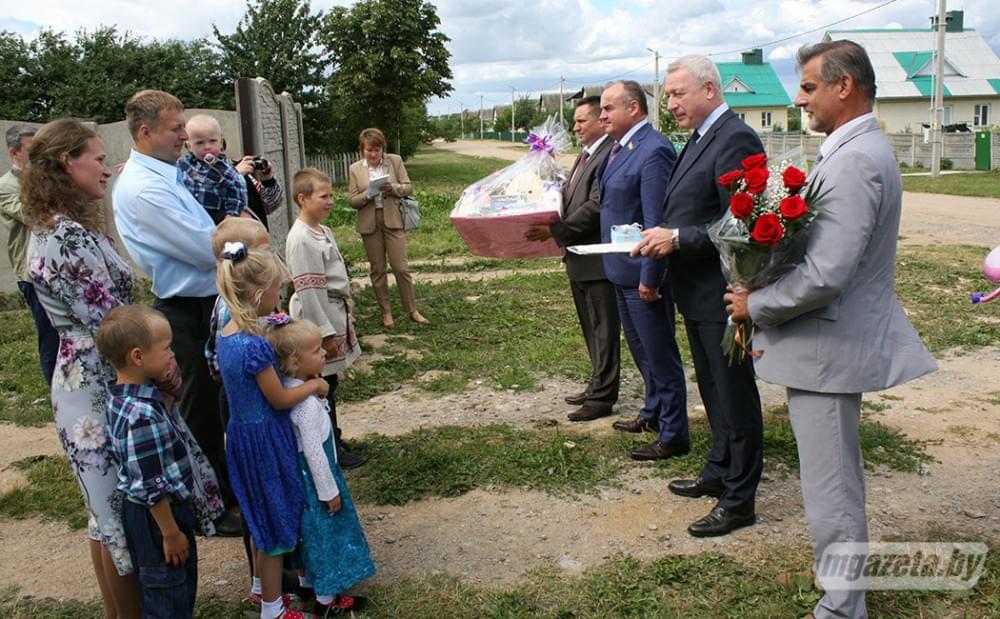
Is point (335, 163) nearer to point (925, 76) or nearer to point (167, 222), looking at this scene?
point (167, 222)

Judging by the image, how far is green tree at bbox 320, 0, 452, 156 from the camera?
100ft

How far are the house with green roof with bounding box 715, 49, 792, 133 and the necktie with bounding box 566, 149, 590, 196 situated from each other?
5965 centimetres

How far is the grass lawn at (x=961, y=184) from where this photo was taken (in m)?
19.8

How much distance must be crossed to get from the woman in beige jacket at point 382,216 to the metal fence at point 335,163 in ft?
73.5

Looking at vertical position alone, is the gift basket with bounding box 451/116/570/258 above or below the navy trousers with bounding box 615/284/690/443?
above

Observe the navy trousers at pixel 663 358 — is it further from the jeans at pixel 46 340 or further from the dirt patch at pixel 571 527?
the jeans at pixel 46 340

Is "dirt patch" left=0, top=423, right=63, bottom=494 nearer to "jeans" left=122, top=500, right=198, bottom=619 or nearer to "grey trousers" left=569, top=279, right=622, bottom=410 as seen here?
"jeans" left=122, top=500, right=198, bottom=619

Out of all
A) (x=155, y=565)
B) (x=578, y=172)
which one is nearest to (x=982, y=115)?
(x=578, y=172)

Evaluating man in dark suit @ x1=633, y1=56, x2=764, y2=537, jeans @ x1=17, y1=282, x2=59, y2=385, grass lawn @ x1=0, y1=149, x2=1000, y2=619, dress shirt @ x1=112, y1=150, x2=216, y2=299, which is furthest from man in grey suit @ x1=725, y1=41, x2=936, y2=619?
jeans @ x1=17, y1=282, x2=59, y2=385

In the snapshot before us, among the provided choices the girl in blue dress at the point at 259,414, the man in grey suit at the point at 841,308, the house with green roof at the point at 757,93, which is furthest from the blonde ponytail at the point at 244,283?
the house with green roof at the point at 757,93

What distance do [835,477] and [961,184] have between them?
22.4 meters

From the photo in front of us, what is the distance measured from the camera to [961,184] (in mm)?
21922

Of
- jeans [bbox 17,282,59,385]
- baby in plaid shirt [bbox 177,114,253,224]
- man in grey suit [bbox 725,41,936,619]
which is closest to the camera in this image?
man in grey suit [bbox 725,41,936,619]

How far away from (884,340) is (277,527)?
235cm
